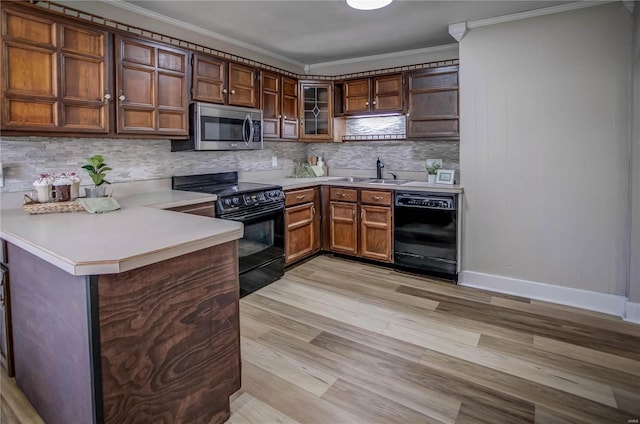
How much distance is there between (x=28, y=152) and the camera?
8.13 feet

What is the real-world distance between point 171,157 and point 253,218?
0.92m

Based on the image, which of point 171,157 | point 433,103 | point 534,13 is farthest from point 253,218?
point 534,13

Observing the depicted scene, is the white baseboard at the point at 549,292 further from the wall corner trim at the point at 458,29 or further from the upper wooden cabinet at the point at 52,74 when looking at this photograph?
the upper wooden cabinet at the point at 52,74

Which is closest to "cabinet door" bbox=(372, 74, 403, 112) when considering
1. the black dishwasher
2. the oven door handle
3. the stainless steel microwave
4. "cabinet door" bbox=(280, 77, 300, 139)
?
"cabinet door" bbox=(280, 77, 300, 139)

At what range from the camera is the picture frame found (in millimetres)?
3848

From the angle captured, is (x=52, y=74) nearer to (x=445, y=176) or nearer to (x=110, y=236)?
(x=110, y=236)

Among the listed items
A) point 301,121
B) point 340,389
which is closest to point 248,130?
point 301,121

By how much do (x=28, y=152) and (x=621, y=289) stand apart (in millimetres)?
4424

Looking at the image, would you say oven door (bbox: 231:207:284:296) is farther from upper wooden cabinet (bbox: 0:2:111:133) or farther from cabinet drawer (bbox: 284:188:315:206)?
upper wooden cabinet (bbox: 0:2:111:133)

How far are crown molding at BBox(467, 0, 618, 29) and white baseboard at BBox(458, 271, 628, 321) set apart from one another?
2.24m

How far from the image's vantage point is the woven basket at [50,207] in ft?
6.89

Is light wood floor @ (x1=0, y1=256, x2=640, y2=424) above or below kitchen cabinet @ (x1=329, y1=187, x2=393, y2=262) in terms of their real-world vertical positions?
below

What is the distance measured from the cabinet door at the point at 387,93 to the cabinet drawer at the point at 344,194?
3.19ft

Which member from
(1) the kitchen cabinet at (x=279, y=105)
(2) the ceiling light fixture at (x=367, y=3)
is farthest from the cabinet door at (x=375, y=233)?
(2) the ceiling light fixture at (x=367, y=3)
